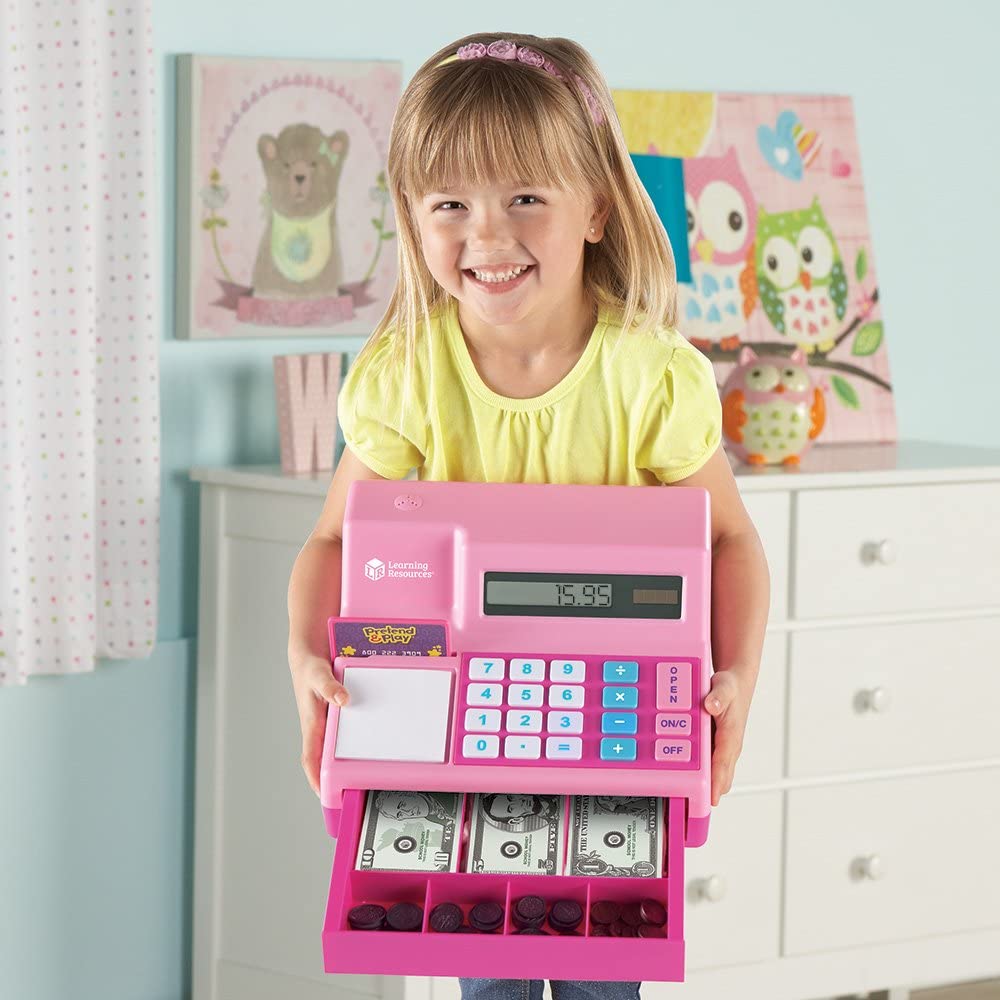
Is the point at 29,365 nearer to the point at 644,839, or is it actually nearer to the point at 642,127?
the point at 642,127

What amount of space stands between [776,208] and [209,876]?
126 centimetres

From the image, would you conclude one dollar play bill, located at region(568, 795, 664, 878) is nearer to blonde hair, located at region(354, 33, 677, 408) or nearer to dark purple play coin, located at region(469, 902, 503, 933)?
dark purple play coin, located at region(469, 902, 503, 933)

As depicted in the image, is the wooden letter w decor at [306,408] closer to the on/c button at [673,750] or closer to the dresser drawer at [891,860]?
the dresser drawer at [891,860]

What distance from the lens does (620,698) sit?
1103 mm

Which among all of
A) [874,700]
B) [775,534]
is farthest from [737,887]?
[775,534]

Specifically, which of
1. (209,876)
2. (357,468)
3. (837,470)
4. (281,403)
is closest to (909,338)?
(837,470)

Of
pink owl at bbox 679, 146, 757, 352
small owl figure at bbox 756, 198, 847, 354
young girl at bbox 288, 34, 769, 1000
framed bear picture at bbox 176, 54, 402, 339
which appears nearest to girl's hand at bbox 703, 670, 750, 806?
young girl at bbox 288, 34, 769, 1000

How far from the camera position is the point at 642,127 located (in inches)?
99.3

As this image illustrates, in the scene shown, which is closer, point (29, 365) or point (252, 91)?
point (29, 365)

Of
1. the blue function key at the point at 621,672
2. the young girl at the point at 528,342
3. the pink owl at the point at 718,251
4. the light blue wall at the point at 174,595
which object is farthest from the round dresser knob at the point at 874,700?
the blue function key at the point at 621,672

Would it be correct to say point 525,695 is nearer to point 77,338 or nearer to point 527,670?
point 527,670

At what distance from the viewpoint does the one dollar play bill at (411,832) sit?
3.52 ft

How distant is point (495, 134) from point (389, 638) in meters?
0.35

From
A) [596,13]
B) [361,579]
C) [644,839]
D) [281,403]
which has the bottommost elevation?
[644,839]
